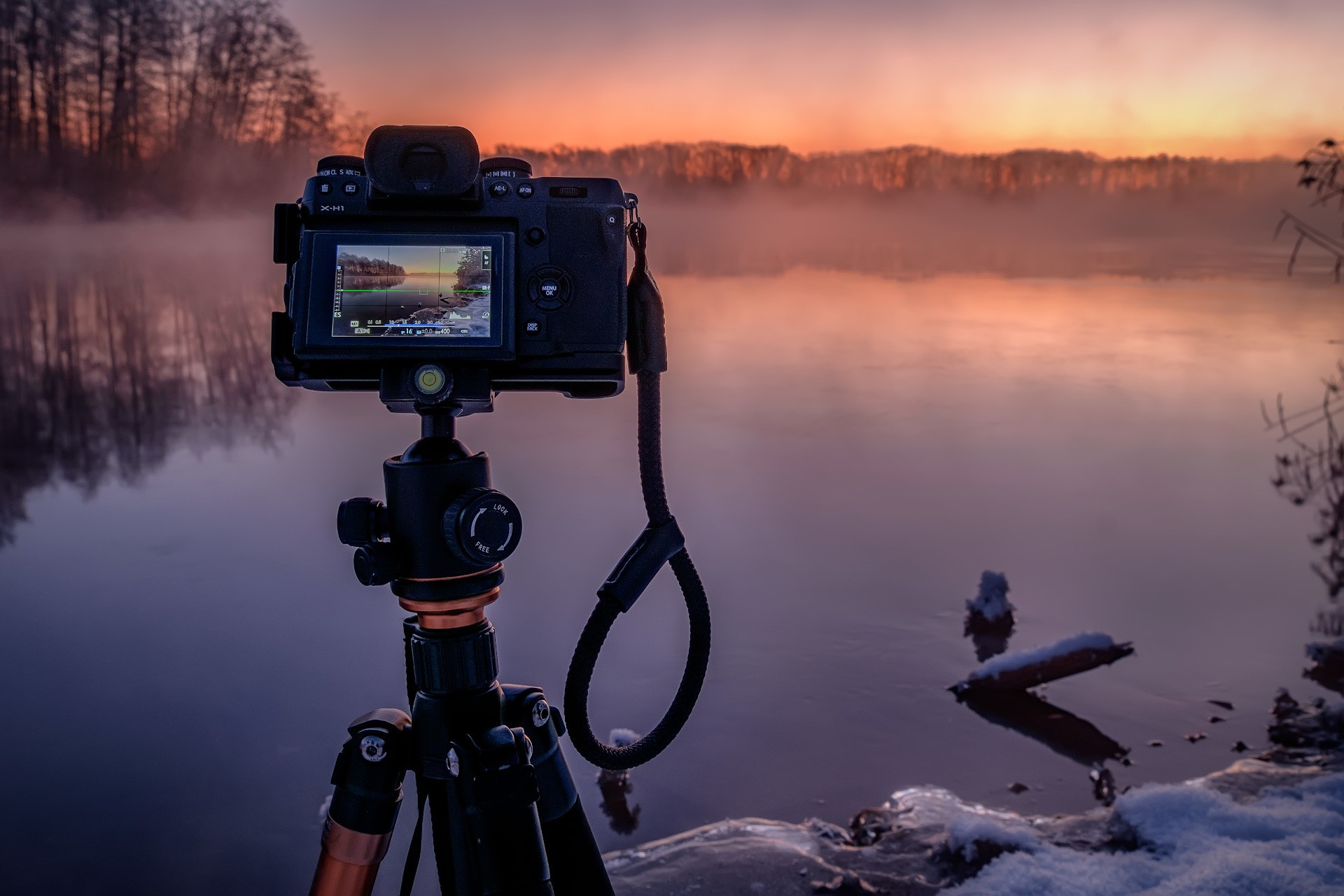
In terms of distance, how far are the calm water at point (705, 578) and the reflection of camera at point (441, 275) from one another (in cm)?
166

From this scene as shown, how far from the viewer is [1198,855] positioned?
170cm

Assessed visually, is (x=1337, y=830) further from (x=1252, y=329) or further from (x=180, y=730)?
(x=1252, y=329)

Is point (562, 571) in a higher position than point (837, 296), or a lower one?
lower

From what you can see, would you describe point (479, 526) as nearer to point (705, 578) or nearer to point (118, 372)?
point (705, 578)

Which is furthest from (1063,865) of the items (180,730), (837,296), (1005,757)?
(837,296)

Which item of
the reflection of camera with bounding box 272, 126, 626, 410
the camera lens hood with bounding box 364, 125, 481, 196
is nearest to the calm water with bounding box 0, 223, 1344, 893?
the reflection of camera with bounding box 272, 126, 626, 410

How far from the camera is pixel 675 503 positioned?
5914mm

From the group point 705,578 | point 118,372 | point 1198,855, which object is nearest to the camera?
point 1198,855

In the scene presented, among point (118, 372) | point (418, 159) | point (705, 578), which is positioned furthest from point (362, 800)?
point (118, 372)

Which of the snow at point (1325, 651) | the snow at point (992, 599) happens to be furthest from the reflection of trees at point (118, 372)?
the snow at point (1325, 651)

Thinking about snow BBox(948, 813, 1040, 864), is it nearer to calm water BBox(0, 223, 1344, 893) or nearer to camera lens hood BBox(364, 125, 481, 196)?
calm water BBox(0, 223, 1344, 893)

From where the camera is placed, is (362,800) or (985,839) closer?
(362,800)

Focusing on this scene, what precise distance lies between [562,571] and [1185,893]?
3.28 meters

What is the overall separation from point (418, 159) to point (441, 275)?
109mm
